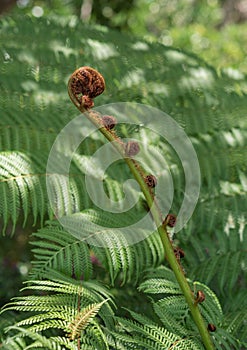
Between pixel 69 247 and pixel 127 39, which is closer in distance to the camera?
pixel 69 247

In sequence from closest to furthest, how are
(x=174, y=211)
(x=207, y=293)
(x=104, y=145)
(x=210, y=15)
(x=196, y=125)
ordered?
(x=207, y=293)
(x=174, y=211)
(x=104, y=145)
(x=196, y=125)
(x=210, y=15)

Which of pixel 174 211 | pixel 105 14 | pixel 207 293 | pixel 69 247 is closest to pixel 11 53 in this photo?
pixel 174 211

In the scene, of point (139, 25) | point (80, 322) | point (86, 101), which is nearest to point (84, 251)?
point (80, 322)

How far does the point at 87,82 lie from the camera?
0.85 metres

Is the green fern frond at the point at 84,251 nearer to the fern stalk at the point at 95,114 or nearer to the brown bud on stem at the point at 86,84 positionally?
the fern stalk at the point at 95,114

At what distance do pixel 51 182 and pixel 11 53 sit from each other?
2.64ft

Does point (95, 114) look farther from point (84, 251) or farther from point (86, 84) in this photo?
point (84, 251)

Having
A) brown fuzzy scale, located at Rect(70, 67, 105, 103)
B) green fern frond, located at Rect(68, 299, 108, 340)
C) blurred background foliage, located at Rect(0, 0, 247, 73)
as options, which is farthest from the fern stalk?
blurred background foliage, located at Rect(0, 0, 247, 73)

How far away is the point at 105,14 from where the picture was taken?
4.30 m

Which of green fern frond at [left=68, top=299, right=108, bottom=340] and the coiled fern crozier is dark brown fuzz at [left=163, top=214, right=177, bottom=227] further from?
green fern frond at [left=68, top=299, right=108, bottom=340]

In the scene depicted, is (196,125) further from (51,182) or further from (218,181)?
(51,182)

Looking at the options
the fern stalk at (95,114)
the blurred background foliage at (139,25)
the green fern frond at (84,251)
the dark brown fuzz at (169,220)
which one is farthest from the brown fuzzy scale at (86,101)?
the blurred background foliage at (139,25)

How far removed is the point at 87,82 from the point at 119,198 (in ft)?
2.20

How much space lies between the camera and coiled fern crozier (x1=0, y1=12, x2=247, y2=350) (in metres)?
0.92
